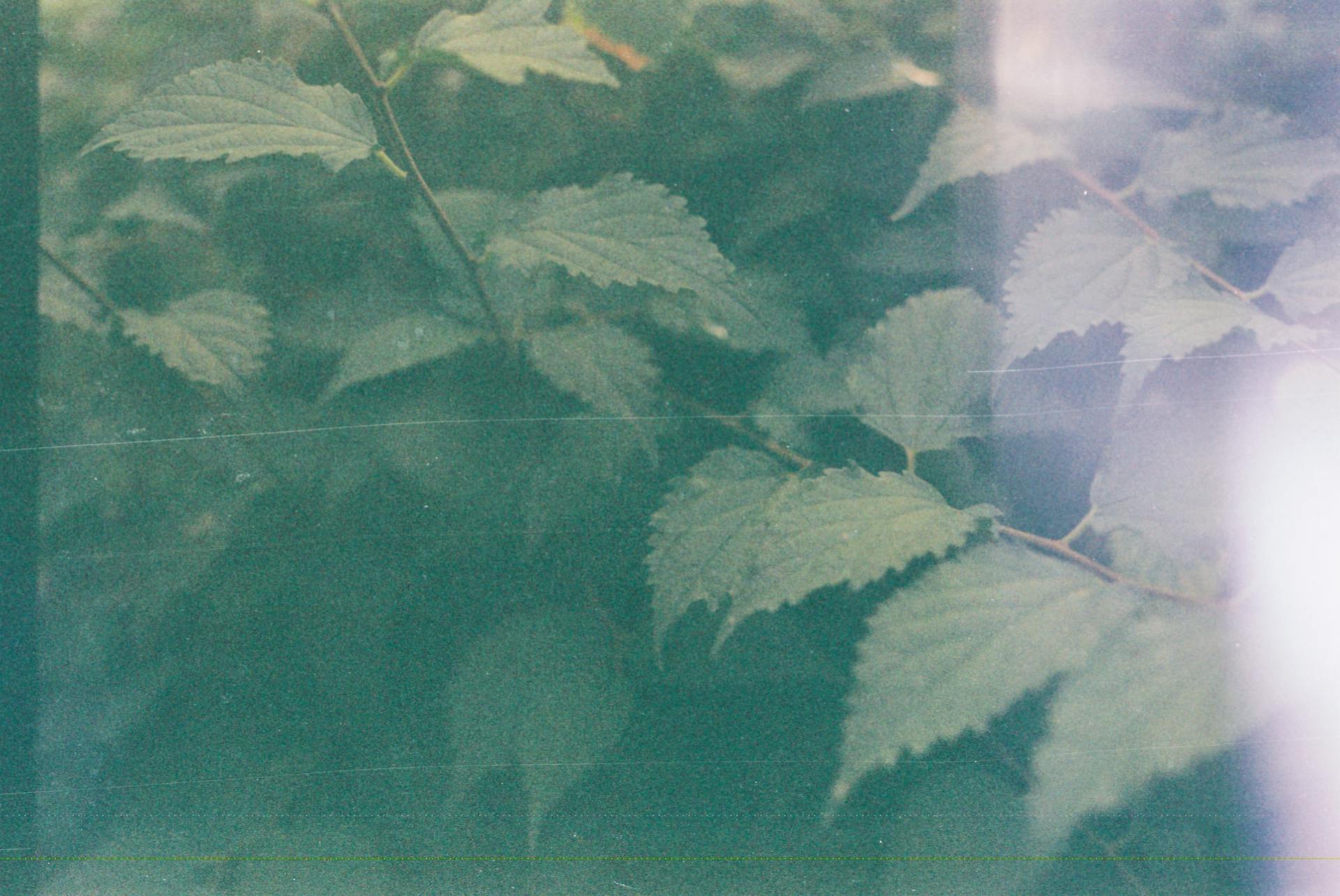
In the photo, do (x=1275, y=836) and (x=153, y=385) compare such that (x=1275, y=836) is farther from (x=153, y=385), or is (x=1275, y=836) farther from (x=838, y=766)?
(x=153, y=385)

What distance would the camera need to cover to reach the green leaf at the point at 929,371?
1.63ft

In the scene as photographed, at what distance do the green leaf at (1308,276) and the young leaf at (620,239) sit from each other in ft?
1.00

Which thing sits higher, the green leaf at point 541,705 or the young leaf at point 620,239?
the young leaf at point 620,239

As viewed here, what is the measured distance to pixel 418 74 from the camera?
51 centimetres

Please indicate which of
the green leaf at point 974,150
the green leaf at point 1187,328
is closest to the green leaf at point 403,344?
the green leaf at point 974,150

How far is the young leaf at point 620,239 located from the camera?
480 mm

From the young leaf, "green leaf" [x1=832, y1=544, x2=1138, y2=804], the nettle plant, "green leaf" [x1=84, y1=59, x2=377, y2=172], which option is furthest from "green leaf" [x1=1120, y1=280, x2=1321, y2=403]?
"green leaf" [x1=84, y1=59, x2=377, y2=172]

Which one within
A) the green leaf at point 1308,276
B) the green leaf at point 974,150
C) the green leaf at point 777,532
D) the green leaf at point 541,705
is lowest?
the green leaf at point 541,705

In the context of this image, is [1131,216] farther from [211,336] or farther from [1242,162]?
[211,336]

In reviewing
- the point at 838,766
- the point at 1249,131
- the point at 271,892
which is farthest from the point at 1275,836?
the point at 271,892

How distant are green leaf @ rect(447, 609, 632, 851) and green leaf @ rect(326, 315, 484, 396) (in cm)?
16

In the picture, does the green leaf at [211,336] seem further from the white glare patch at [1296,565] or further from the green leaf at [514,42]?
the white glare patch at [1296,565]

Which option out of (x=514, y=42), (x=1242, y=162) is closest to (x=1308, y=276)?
(x=1242, y=162)

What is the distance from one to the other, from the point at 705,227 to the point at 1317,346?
1.11 ft
